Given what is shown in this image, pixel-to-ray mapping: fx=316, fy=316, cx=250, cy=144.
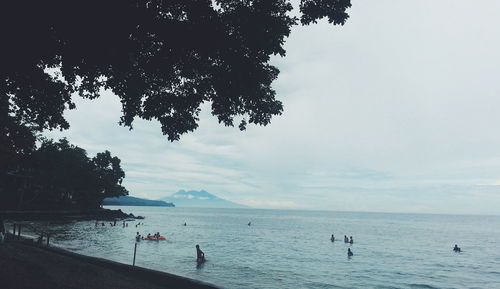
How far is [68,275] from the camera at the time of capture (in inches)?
637

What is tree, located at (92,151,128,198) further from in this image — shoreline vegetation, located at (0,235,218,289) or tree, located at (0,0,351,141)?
tree, located at (0,0,351,141)

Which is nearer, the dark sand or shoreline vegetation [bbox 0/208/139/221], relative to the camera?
the dark sand

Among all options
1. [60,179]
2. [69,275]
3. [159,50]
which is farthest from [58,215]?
[159,50]

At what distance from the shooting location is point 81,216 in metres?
Answer: 87.0

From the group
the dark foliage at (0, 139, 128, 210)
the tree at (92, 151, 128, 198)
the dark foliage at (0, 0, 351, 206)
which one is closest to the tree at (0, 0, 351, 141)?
the dark foliage at (0, 0, 351, 206)

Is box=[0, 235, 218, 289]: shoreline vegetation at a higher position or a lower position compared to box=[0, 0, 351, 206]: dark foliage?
lower

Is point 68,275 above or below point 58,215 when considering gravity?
above

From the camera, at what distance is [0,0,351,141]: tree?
7984 mm

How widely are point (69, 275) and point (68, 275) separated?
56mm

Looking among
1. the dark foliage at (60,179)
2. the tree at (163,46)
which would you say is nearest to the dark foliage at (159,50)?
the tree at (163,46)

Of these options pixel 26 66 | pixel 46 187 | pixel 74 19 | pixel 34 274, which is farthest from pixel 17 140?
pixel 46 187

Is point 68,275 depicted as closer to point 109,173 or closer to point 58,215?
point 58,215

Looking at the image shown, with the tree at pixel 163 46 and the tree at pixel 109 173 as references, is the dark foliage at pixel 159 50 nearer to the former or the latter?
the tree at pixel 163 46

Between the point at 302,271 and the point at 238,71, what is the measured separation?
25.4 meters
